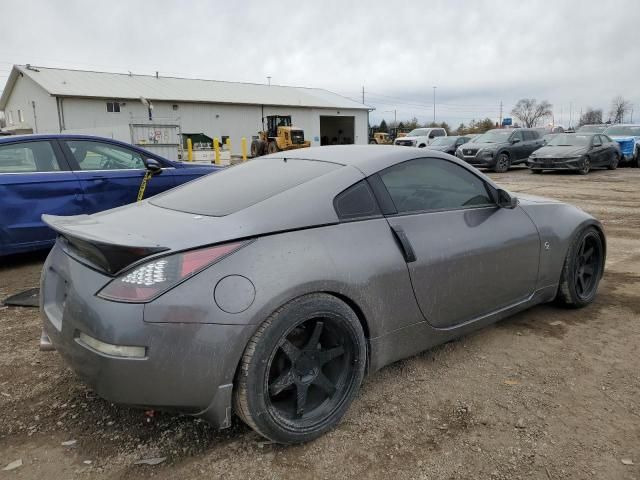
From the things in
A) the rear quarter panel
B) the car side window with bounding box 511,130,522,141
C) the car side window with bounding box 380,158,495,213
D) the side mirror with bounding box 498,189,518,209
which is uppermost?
the car side window with bounding box 511,130,522,141

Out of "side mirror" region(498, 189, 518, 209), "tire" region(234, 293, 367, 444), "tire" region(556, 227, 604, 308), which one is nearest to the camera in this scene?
"tire" region(234, 293, 367, 444)

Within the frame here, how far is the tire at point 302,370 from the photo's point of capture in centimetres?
217

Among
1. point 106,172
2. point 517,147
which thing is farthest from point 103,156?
point 517,147

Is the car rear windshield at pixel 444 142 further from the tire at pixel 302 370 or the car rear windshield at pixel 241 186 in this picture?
the tire at pixel 302 370

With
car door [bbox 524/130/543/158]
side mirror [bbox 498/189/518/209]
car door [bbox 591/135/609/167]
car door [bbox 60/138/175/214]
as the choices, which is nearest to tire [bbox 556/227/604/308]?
side mirror [bbox 498/189/518/209]

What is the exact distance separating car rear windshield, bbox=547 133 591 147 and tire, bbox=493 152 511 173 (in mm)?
1542

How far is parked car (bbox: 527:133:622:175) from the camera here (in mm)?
16984

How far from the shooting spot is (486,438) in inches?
95.3

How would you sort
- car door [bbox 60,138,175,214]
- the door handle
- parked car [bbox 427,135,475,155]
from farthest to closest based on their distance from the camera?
1. parked car [bbox 427,135,475,155]
2. car door [bbox 60,138,175,214]
3. the door handle

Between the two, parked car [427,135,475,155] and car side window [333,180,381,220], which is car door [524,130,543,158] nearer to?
parked car [427,135,475,155]

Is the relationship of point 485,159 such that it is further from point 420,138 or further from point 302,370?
point 302,370

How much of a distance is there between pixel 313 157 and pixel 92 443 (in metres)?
2.00

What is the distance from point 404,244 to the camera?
2.75 m

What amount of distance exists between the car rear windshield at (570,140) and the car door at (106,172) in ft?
52.9
